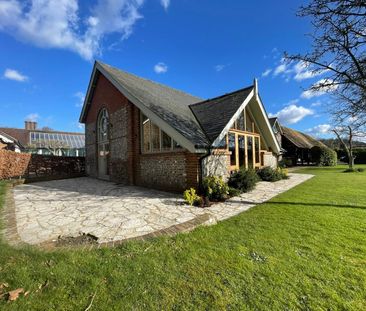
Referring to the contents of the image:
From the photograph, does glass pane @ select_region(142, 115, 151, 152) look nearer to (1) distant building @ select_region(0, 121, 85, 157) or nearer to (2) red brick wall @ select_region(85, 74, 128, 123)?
(2) red brick wall @ select_region(85, 74, 128, 123)

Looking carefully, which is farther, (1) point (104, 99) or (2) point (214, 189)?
(1) point (104, 99)

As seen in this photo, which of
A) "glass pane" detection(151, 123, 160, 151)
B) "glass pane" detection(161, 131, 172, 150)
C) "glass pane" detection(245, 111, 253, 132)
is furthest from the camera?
"glass pane" detection(245, 111, 253, 132)

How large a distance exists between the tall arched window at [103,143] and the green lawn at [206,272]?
1022 cm

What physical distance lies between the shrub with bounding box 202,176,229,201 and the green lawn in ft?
9.18

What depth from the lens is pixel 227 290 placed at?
96.7 inches

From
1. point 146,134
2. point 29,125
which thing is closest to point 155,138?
point 146,134

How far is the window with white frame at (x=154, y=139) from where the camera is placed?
866cm

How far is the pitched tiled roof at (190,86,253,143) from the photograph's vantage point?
8.54 m

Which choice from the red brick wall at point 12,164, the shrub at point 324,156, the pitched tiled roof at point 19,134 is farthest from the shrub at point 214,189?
the pitched tiled roof at point 19,134

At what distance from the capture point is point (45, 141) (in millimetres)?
32938

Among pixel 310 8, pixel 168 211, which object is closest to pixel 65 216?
pixel 168 211

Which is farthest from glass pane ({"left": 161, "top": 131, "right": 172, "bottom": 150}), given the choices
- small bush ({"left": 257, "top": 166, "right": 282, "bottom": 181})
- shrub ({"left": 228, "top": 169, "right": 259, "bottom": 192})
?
small bush ({"left": 257, "top": 166, "right": 282, "bottom": 181})

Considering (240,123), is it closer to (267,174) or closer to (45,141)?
(267,174)

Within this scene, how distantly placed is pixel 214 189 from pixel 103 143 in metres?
9.12
